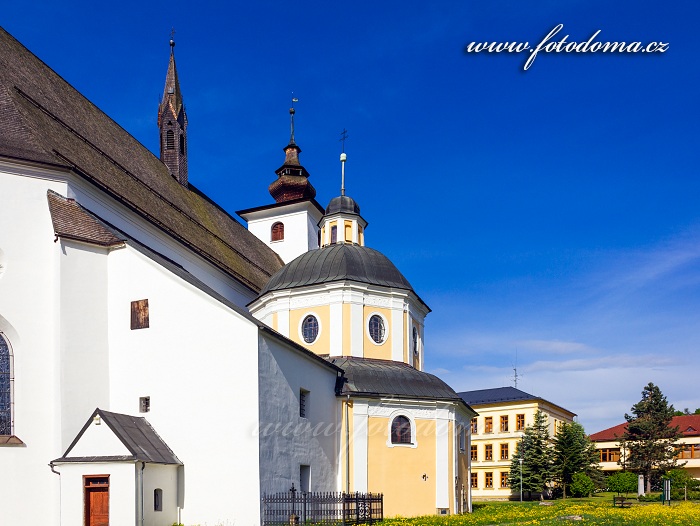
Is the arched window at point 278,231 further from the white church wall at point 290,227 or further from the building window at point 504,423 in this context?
the building window at point 504,423

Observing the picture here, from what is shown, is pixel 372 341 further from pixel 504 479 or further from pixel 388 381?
pixel 504 479

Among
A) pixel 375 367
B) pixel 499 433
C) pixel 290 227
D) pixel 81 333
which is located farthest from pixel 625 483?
pixel 81 333

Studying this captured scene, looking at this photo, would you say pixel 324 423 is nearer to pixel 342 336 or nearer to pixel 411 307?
pixel 342 336

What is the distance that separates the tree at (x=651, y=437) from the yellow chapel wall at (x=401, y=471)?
1174 inches

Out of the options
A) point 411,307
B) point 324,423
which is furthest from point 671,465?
point 324,423

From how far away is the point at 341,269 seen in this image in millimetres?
30359

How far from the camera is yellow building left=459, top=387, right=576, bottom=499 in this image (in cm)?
5991

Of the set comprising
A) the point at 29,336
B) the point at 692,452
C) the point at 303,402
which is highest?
the point at 29,336

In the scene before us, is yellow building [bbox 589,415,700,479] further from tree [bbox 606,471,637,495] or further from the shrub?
the shrub

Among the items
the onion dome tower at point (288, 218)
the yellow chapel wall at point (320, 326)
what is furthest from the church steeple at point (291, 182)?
the yellow chapel wall at point (320, 326)

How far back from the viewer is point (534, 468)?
50.5 meters

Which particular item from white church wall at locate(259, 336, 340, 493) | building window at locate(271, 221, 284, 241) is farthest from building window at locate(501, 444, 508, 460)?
white church wall at locate(259, 336, 340, 493)

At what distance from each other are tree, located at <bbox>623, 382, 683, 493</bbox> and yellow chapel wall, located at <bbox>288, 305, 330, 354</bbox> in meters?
31.9

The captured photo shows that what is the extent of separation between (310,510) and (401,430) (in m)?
6.29
